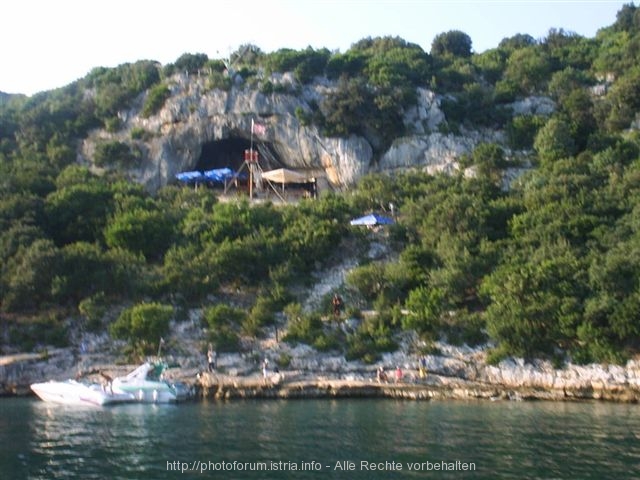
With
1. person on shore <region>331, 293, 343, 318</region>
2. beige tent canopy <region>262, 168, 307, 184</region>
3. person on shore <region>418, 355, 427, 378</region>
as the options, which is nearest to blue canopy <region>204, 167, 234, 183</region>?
beige tent canopy <region>262, 168, 307, 184</region>

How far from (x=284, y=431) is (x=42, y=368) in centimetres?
1803

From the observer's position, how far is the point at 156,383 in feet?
107

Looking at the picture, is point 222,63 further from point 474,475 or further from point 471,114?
point 474,475

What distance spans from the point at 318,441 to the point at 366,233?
28888 millimetres

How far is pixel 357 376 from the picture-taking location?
36312mm

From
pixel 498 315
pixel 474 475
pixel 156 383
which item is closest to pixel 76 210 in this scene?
pixel 156 383

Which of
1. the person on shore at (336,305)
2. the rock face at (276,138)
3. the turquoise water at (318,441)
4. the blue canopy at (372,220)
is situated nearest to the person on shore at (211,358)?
the turquoise water at (318,441)

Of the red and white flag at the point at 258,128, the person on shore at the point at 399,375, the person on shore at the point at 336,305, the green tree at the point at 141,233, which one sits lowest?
the person on shore at the point at 399,375

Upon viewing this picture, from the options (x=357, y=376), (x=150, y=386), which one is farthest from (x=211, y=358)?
(x=357, y=376)

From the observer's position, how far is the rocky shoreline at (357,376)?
34062 millimetres

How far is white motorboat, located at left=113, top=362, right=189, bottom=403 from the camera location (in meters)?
32.3

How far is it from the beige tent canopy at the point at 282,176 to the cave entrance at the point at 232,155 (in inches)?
165

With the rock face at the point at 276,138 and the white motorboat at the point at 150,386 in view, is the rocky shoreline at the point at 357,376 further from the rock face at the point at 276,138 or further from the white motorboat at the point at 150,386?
the rock face at the point at 276,138

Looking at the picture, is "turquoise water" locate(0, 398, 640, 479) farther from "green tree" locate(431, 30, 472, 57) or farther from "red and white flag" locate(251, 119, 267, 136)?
"green tree" locate(431, 30, 472, 57)
